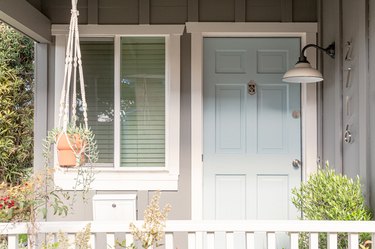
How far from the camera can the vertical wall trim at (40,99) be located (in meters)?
3.93

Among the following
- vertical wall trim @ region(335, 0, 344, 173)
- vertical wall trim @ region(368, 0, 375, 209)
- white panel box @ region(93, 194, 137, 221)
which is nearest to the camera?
vertical wall trim @ region(368, 0, 375, 209)

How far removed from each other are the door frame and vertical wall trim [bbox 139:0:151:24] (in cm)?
35

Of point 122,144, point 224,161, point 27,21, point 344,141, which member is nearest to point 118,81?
point 122,144

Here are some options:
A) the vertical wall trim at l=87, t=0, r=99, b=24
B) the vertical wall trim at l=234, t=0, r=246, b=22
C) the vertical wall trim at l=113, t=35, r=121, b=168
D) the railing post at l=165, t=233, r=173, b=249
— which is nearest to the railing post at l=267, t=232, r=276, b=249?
the railing post at l=165, t=233, r=173, b=249

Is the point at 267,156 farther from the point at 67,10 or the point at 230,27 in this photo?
the point at 67,10

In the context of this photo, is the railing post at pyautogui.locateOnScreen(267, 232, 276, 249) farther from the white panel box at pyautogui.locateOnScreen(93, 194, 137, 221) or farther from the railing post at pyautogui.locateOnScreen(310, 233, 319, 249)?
the white panel box at pyautogui.locateOnScreen(93, 194, 137, 221)

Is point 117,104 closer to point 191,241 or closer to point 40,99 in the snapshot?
point 40,99

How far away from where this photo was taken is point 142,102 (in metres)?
3.96

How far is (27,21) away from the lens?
135 inches

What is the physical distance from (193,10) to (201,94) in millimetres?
727

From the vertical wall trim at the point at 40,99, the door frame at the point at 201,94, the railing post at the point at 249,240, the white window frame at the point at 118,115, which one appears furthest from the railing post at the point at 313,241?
the vertical wall trim at the point at 40,99

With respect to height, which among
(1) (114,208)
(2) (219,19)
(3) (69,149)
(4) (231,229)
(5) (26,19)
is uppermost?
(2) (219,19)

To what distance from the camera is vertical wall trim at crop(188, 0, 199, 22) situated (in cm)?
393

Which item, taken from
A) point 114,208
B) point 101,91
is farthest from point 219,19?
point 114,208
